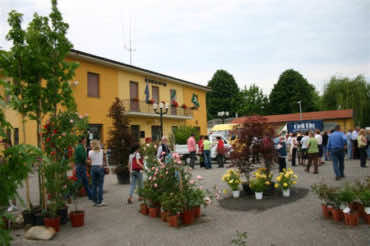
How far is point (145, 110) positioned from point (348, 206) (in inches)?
813

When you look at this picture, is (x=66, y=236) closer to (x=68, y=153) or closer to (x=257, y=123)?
(x=68, y=153)

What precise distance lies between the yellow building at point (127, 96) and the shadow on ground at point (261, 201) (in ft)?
32.0

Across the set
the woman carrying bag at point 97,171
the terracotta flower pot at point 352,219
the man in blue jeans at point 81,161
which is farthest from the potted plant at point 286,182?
the man in blue jeans at point 81,161

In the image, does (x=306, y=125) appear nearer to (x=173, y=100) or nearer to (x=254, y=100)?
(x=173, y=100)

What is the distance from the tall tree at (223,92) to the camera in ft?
177

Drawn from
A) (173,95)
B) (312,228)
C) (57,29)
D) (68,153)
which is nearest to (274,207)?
(312,228)

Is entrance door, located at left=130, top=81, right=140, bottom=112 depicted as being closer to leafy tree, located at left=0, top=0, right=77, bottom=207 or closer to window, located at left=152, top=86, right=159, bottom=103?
window, located at left=152, top=86, right=159, bottom=103

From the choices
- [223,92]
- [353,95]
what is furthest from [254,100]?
[353,95]

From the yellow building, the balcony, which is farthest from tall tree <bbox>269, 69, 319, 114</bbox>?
the balcony

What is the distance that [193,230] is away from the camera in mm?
5738

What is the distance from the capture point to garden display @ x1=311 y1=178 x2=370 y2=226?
5.31 m

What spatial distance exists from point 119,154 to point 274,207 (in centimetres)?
696

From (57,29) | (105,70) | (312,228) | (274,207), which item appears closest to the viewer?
(312,228)

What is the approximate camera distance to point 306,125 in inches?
1131
